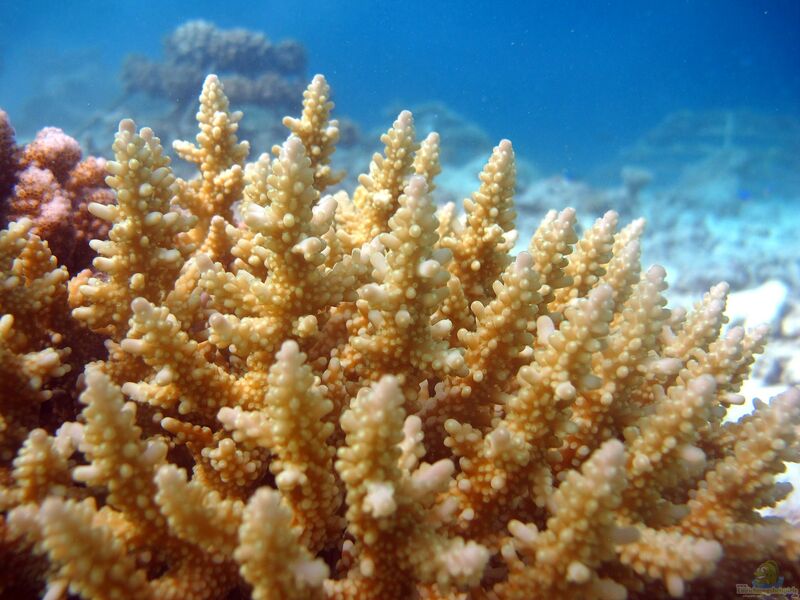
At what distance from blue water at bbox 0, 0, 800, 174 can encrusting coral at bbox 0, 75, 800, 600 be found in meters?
29.1

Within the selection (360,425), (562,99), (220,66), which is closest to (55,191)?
(360,425)

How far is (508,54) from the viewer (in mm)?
68875

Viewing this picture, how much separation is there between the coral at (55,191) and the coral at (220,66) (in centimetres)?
1801

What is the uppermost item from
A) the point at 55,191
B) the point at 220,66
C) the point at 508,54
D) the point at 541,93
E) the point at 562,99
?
the point at 508,54

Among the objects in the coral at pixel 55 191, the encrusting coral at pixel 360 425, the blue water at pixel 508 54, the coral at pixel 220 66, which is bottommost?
the encrusting coral at pixel 360 425

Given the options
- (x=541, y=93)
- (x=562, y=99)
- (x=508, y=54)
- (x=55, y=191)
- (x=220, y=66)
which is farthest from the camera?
(x=508, y=54)

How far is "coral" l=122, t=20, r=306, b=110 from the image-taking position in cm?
1980

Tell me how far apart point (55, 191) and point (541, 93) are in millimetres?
55307

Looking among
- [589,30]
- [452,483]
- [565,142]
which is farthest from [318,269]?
[589,30]

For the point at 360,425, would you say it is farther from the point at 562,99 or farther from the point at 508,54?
the point at 508,54

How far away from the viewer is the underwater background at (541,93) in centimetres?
1653

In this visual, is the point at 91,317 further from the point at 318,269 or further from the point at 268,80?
the point at 268,80

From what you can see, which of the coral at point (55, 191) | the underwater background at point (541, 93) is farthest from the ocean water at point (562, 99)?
the coral at point (55, 191)

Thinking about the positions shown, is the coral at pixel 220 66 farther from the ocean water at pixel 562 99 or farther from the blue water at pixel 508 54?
the blue water at pixel 508 54
